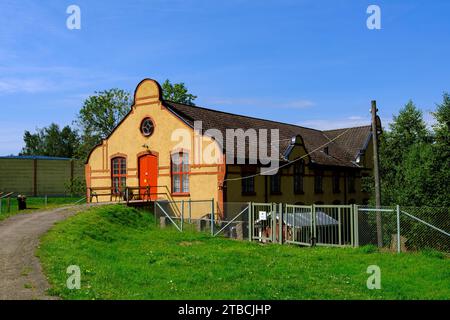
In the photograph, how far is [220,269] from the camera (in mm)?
12352

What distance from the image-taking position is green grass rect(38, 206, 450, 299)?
31.7 feet

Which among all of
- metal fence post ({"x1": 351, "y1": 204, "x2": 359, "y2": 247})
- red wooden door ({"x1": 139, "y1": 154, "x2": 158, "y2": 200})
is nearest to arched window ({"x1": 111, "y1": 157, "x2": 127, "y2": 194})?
red wooden door ({"x1": 139, "y1": 154, "x2": 158, "y2": 200})

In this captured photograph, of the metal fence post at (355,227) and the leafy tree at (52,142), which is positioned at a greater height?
the leafy tree at (52,142)

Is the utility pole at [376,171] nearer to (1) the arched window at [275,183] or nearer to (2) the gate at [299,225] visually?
(2) the gate at [299,225]

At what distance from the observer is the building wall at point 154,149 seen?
25391 millimetres

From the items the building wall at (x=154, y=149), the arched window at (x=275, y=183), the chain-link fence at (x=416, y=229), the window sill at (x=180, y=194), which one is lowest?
the chain-link fence at (x=416, y=229)

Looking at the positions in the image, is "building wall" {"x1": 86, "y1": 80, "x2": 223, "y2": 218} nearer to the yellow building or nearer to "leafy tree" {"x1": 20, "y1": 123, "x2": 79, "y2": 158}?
the yellow building

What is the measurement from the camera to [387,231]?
75.8ft

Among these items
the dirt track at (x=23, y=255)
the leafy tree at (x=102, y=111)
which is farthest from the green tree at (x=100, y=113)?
the dirt track at (x=23, y=255)

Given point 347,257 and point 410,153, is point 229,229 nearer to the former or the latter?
point 347,257

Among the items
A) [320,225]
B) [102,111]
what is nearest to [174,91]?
[102,111]

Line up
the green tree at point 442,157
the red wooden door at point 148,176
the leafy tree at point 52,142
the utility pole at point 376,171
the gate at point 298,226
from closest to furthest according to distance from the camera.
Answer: the utility pole at point 376,171 < the gate at point 298,226 < the green tree at point 442,157 < the red wooden door at point 148,176 < the leafy tree at point 52,142

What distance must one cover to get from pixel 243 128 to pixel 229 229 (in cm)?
956

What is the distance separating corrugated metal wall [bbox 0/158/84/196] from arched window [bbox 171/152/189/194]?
2285 centimetres
